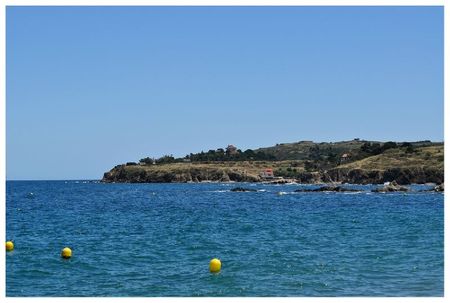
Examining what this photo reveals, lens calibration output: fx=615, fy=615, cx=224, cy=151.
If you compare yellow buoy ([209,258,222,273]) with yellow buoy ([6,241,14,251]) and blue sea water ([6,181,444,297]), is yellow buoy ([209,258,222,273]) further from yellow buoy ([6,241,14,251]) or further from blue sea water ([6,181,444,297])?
yellow buoy ([6,241,14,251])

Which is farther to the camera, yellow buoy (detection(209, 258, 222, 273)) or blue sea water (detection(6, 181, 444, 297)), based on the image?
yellow buoy (detection(209, 258, 222, 273))

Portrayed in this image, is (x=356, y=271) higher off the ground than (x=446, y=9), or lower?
lower

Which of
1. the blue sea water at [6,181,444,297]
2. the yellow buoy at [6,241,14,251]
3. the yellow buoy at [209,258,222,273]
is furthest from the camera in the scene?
the yellow buoy at [6,241,14,251]

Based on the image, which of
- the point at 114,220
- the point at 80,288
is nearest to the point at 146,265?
the point at 80,288

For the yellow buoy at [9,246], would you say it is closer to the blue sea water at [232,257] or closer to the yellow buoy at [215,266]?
the blue sea water at [232,257]

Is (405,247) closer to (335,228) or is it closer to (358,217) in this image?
(335,228)

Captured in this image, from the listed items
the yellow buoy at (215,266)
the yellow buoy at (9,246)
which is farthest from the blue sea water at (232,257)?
the yellow buoy at (9,246)

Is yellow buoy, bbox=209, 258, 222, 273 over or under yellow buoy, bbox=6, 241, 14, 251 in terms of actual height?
under

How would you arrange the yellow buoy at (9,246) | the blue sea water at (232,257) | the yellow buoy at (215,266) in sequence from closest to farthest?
the blue sea water at (232,257) < the yellow buoy at (215,266) < the yellow buoy at (9,246)

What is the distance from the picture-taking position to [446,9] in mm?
14438

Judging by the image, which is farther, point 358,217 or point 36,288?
point 358,217

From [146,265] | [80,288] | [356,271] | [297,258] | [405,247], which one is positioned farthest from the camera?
[405,247]

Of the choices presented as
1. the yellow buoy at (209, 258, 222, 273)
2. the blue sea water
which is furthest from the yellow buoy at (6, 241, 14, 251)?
the yellow buoy at (209, 258, 222, 273)

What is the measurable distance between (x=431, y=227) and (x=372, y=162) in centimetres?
11828
